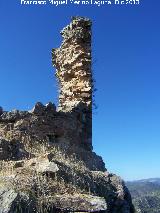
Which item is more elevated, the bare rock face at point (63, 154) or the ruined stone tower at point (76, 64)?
the ruined stone tower at point (76, 64)

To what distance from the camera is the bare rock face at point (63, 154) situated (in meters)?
8.17

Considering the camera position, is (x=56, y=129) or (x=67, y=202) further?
Result: (x=56, y=129)

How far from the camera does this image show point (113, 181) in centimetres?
1145

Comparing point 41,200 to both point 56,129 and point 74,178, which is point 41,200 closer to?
point 74,178

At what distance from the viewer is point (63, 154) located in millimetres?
13781

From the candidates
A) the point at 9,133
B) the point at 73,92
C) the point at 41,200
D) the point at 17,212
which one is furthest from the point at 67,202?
the point at 73,92

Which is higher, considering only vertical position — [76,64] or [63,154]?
[76,64]

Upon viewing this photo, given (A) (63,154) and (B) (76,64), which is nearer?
(A) (63,154)

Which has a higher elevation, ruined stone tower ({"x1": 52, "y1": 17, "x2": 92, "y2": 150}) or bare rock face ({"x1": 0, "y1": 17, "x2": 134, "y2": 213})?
ruined stone tower ({"x1": 52, "y1": 17, "x2": 92, "y2": 150})

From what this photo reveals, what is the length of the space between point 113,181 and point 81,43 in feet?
35.0

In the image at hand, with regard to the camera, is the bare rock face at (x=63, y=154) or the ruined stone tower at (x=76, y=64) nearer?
the bare rock face at (x=63, y=154)

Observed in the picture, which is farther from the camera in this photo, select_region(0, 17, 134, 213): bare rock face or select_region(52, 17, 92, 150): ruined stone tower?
select_region(52, 17, 92, 150): ruined stone tower

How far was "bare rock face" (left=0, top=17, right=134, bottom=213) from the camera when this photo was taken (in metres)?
8.17

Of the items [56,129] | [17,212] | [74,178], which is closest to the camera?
[17,212]
